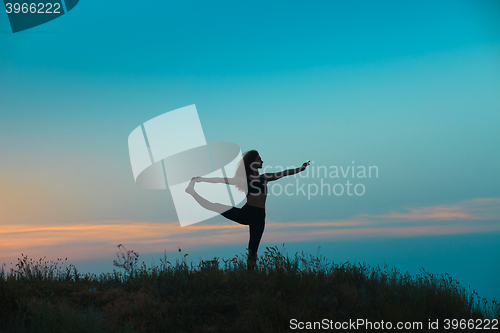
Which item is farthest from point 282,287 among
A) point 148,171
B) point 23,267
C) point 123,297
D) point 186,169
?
point 23,267

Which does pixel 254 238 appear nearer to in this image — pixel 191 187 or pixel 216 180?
pixel 216 180

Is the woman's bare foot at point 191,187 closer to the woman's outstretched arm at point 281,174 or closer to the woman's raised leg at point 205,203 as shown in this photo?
the woman's raised leg at point 205,203

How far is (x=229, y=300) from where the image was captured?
25.7 feet

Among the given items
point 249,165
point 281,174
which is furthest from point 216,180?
point 281,174

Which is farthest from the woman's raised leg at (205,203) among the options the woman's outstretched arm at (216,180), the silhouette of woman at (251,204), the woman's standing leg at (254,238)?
the woman's standing leg at (254,238)

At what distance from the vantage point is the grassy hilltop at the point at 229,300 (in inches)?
278

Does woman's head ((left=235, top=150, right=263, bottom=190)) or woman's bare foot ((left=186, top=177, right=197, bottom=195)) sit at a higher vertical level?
woman's head ((left=235, top=150, right=263, bottom=190))

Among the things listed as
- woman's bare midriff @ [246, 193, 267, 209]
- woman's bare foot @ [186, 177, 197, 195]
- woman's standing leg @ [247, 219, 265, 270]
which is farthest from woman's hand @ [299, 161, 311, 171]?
→ woman's bare foot @ [186, 177, 197, 195]

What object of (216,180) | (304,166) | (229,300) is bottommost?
(229,300)

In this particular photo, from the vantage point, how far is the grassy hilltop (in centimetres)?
706

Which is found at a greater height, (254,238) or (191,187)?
(191,187)

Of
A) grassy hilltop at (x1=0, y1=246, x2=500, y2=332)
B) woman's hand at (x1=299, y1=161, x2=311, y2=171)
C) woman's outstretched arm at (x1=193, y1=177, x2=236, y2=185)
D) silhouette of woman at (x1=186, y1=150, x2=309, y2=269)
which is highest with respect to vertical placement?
woman's hand at (x1=299, y1=161, x2=311, y2=171)

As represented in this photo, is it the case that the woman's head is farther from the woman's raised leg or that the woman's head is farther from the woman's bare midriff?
the woman's raised leg

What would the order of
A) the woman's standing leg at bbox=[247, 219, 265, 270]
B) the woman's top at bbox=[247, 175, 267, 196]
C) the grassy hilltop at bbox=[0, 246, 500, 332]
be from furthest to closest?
1. the woman's top at bbox=[247, 175, 267, 196]
2. the woman's standing leg at bbox=[247, 219, 265, 270]
3. the grassy hilltop at bbox=[0, 246, 500, 332]
